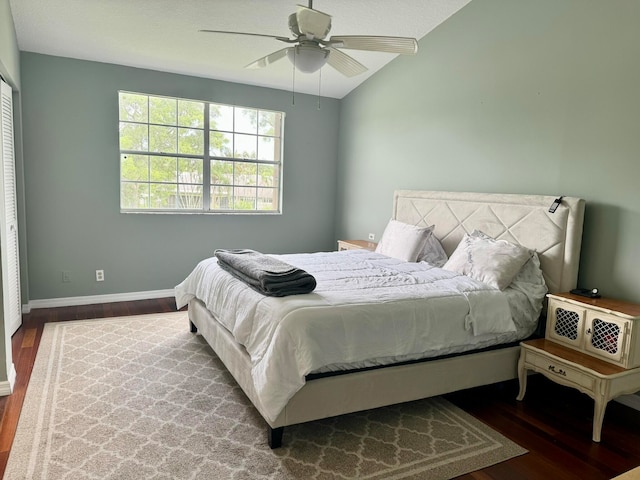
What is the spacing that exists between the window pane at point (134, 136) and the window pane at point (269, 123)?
4.66 ft

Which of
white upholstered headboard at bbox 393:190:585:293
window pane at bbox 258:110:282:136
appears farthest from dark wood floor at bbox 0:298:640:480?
window pane at bbox 258:110:282:136

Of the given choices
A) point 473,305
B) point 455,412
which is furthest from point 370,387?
point 473,305

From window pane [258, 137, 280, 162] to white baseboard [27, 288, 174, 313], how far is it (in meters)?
2.10

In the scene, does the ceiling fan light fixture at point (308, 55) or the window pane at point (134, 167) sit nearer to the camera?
the ceiling fan light fixture at point (308, 55)

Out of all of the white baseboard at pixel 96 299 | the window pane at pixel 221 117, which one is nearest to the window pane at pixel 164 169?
the window pane at pixel 221 117

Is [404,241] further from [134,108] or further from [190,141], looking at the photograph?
[134,108]

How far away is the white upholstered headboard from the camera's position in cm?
305

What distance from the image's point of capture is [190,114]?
17.0ft

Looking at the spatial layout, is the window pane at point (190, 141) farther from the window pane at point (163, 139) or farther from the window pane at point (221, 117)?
the window pane at point (221, 117)

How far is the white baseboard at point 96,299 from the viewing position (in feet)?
14.9

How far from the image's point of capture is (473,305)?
2725 mm

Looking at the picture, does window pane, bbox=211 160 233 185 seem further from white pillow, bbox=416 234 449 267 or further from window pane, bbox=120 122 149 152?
white pillow, bbox=416 234 449 267

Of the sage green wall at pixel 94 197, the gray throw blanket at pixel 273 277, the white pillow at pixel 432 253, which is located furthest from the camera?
the sage green wall at pixel 94 197

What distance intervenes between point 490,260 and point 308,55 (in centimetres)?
195
